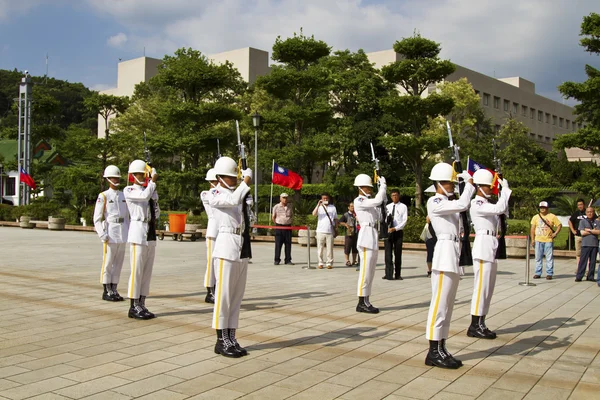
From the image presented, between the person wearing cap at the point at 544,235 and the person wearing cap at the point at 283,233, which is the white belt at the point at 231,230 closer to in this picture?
the person wearing cap at the point at 283,233

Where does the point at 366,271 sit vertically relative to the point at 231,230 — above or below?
below

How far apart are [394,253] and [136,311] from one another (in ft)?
21.7

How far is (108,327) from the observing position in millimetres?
7457

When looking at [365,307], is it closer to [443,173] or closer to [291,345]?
[291,345]

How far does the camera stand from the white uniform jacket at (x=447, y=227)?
610 cm

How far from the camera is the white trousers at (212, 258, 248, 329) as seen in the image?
6203 mm

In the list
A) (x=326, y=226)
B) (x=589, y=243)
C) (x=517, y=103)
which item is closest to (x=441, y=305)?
(x=589, y=243)

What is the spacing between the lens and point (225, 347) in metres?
6.20

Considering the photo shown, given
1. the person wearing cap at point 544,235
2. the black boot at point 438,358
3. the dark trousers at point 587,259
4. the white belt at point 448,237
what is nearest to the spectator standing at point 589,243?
the dark trousers at point 587,259

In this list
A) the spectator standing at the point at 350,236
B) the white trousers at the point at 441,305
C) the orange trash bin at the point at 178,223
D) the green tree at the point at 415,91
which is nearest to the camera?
the white trousers at the point at 441,305

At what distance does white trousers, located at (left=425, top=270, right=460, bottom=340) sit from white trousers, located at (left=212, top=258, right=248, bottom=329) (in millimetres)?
1916

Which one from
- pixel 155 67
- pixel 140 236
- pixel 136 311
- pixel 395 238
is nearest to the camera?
pixel 136 311

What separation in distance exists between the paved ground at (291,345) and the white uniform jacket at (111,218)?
1.04 m

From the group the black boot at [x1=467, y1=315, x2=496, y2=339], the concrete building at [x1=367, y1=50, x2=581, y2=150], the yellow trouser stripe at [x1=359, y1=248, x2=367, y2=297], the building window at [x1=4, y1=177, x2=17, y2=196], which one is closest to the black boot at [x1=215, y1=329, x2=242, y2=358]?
the black boot at [x1=467, y1=315, x2=496, y2=339]
